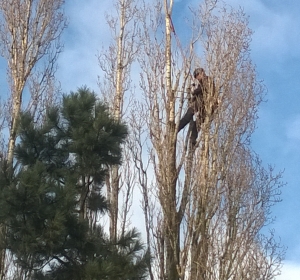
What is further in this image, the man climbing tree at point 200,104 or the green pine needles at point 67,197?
the man climbing tree at point 200,104

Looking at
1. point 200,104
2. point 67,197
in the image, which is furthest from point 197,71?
point 67,197

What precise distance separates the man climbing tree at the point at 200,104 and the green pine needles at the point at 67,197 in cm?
261

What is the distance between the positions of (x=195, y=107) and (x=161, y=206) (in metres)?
1.54

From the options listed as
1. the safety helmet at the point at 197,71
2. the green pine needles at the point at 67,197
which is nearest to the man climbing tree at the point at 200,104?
the safety helmet at the point at 197,71

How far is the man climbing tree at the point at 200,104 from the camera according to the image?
8.92 meters

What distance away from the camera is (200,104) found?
898cm

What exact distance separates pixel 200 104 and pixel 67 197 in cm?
379

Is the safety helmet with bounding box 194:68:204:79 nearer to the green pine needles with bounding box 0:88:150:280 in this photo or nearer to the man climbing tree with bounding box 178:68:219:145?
the man climbing tree with bounding box 178:68:219:145

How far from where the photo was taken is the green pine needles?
5.54 m

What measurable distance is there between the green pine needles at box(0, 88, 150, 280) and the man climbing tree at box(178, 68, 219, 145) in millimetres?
2605

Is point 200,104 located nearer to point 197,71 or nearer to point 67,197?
point 197,71

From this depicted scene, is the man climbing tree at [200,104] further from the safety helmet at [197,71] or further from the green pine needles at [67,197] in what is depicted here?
the green pine needles at [67,197]

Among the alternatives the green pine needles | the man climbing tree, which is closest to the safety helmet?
→ the man climbing tree

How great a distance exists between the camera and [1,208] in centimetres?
552
